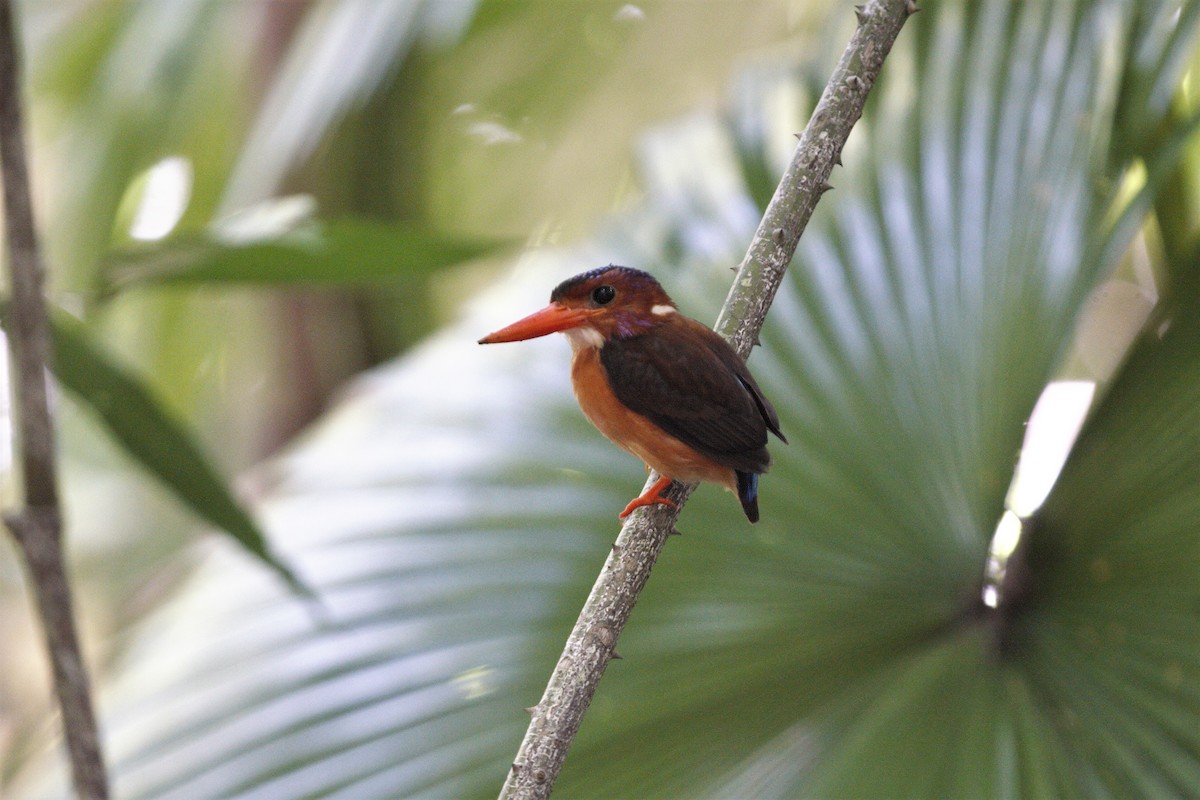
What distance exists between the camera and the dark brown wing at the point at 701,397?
3.39 ft

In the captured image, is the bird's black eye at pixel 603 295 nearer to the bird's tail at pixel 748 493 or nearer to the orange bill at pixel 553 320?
the orange bill at pixel 553 320

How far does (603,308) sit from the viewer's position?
114 cm

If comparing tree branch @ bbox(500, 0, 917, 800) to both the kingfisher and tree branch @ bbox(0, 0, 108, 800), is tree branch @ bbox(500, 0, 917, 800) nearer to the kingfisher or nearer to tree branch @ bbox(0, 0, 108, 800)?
the kingfisher

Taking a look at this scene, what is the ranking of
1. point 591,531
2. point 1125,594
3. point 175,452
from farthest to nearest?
point 591,531
point 1125,594
point 175,452

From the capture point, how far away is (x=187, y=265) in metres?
0.84

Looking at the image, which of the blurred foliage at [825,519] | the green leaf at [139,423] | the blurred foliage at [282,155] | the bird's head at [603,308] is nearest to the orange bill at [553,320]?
the bird's head at [603,308]

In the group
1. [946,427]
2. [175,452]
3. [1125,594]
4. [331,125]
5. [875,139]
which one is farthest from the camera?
[331,125]

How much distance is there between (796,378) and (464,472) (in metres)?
0.56

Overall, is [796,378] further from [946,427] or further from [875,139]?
[875,139]

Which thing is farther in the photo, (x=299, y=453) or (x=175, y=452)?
(x=299, y=453)

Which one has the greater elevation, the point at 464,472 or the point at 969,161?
the point at 969,161

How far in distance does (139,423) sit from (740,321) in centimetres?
50

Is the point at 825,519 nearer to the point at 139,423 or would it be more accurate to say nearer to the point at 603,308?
the point at 603,308

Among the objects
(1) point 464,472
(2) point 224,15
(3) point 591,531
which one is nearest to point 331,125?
(2) point 224,15
